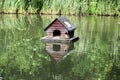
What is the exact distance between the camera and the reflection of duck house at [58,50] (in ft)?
43.9

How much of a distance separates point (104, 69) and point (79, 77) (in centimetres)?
129

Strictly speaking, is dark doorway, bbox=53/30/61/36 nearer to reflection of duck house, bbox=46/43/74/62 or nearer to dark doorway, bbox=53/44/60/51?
reflection of duck house, bbox=46/43/74/62

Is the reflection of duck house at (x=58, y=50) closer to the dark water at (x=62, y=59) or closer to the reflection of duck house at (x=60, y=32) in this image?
the dark water at (x=62, y=59)

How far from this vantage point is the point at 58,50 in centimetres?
1478

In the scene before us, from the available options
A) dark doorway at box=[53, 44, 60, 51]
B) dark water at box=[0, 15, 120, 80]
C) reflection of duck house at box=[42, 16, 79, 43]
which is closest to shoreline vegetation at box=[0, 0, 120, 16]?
dark water at box=[0, 15, 120, 80]

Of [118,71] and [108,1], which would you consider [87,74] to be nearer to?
[118,71]

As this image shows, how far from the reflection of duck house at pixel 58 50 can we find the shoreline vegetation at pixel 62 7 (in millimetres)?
15799

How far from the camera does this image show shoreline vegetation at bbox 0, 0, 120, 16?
3156cm

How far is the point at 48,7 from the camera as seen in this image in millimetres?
33531

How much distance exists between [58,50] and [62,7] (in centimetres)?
1845

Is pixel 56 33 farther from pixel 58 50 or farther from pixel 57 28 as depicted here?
pixel 58 50

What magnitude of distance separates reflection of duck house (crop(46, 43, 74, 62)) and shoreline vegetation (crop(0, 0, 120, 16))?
51.8 ft

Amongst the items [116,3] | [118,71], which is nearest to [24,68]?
[118,71]

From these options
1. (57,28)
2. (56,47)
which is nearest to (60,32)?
(57,28)
